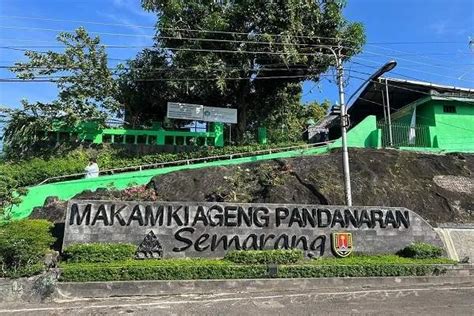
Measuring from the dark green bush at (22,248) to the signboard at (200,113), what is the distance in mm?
11544

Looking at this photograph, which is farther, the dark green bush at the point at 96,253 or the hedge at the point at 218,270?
the dark green bush at the point at 96,253

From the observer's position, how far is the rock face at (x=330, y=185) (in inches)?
687

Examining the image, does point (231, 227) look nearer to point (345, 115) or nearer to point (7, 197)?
point (345, 115)

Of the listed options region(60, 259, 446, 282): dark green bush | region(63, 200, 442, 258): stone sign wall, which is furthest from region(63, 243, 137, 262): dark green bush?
region(63, 200, 442, 258): stone sign wall

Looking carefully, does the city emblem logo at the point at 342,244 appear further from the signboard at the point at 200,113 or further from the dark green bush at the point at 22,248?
Answer: the signboard at the point at 200,113

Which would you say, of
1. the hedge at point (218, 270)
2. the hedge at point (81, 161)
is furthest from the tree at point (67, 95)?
the hedge at point (218, 270)

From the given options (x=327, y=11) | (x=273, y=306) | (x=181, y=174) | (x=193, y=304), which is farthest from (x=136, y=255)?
(x=327, y=11)

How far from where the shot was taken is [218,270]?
11938 mm

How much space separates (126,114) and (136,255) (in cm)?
1176

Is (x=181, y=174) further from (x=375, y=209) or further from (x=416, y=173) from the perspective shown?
(x=416, y=173)

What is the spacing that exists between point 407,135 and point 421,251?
11.4m

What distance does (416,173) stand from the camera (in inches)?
803

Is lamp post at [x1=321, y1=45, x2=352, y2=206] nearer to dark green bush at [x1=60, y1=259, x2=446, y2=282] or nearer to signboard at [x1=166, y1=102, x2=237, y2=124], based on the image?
dark green bush at [x1=60, y1=259, x2=446, y2=282]

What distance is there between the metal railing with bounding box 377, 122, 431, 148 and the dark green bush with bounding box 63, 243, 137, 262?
16237mm
